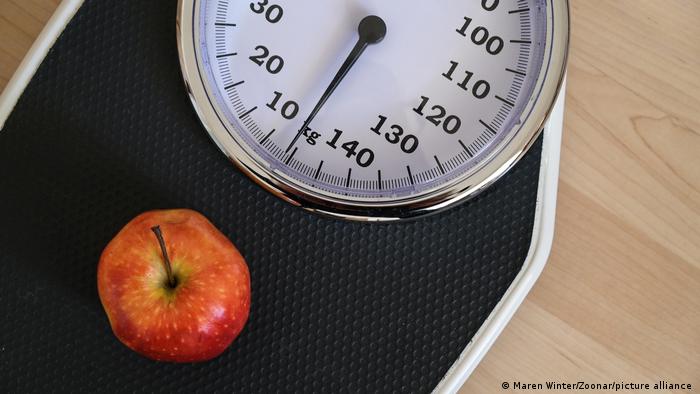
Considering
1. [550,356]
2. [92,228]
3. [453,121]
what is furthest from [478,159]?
[92,228]

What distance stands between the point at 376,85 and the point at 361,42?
0.14ft

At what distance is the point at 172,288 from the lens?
1.91 ft

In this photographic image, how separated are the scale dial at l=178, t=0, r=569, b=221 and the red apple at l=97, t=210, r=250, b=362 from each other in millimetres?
88

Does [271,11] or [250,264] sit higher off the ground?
A: [271,11]

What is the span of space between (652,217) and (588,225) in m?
0.07

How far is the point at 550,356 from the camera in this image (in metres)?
0.73

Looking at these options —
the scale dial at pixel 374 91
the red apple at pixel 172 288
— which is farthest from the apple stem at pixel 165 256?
the scale dial at pixel 374 91

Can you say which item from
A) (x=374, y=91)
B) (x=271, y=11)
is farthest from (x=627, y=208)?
(x=271, y=11)

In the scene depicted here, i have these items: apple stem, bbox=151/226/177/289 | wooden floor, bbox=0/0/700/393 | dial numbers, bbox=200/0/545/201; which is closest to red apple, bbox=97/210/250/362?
apple stem, bbox=151/226/177/289

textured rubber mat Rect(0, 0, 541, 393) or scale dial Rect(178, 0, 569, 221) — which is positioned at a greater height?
scale dial Rect(178, 0, 569, 221)

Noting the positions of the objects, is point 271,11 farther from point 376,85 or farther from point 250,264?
point 250,264

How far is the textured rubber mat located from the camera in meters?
0.63

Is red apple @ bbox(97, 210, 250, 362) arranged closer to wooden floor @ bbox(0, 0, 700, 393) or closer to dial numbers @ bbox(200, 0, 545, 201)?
dial numbers @ bbox(200, 0, 545, 201)

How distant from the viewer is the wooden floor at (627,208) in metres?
0.71
